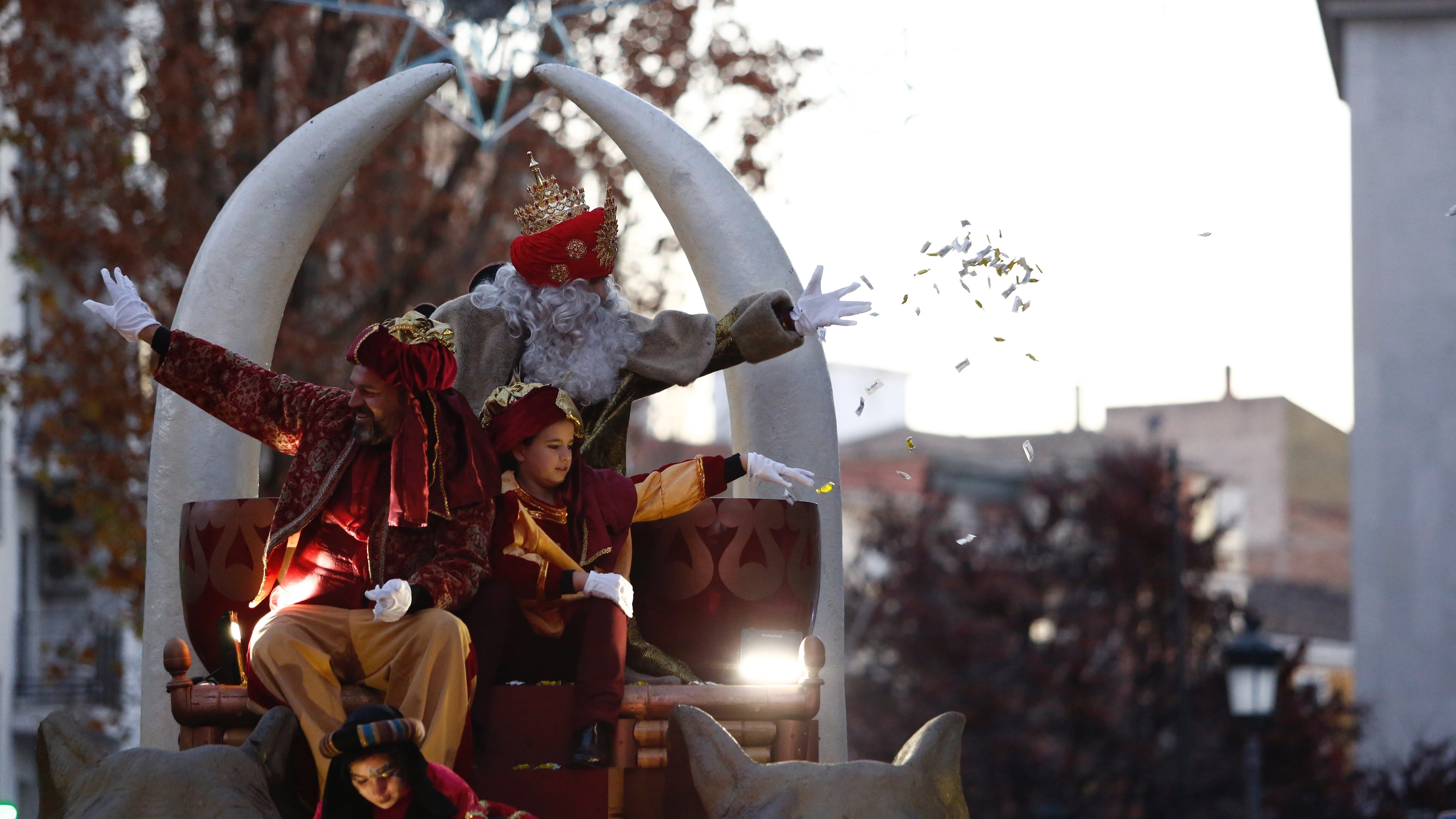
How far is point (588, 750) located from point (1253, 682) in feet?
22.7

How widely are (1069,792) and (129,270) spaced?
8418 mm

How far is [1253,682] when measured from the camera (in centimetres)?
1070

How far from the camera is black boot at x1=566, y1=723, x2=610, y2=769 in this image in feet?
15.4

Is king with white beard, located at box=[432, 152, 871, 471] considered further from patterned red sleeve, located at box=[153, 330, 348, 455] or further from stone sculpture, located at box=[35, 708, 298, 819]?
stone sculpture, located at box=[35, 708, 298, 819]

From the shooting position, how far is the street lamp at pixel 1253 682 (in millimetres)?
10656

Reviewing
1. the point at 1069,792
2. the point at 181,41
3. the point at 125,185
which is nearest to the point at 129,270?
the point at 125,185

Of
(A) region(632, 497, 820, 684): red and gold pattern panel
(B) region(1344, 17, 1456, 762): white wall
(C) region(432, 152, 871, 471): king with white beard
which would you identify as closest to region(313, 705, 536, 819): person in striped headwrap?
(A) region(632, 497, 820, 684): red and gold pattern panel

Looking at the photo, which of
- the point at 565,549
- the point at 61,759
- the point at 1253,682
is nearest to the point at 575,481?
the point at 565,549

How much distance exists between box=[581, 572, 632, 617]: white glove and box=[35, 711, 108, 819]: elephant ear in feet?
4.17

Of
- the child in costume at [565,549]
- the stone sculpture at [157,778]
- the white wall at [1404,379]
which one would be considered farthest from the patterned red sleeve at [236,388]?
the white wall at [1404,379]

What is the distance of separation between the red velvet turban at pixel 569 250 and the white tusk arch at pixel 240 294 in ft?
2.55

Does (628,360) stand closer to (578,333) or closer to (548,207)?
(578,333)

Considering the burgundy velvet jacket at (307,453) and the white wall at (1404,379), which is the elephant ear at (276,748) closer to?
the burgundy velvet jacket at (307,453)

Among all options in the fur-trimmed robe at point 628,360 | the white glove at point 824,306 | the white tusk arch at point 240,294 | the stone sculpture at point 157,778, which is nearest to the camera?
the stone sculpture at point 157,778
